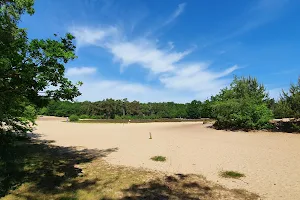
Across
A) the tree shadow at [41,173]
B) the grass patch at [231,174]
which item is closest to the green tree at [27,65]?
the tree shadow at [41,173]

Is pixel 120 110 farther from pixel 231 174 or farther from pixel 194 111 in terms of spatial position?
pixel 231 174

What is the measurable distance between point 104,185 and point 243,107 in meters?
21.1

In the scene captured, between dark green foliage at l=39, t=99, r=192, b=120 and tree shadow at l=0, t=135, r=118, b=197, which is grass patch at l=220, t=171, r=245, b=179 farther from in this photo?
dark green foliage at l=39, t=99, r=192, b=120

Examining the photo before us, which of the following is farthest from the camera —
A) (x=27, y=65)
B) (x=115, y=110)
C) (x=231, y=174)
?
(x=115, y=110)

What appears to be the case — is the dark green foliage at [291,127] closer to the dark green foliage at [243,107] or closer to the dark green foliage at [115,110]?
the dark green foliage at [243,107]

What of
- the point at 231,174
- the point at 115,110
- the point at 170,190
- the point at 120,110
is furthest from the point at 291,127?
the point at 120,110

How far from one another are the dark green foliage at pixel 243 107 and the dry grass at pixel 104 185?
18.4 meters

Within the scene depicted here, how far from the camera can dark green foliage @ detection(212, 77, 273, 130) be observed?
77.6ft

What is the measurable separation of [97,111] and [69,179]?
276 feet

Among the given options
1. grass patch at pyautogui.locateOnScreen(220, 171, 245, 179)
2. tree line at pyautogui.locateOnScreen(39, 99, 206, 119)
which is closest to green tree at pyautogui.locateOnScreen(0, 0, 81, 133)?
grass patch at pyautogui.locateOnScreen(220, 171, 245, 179)

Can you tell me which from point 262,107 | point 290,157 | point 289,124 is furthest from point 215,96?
point 290,157

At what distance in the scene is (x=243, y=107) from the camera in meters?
24.4

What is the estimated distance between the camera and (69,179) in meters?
7.31

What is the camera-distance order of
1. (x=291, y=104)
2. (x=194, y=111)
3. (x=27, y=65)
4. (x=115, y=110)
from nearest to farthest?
(x=27, y=65), (x=291, y=104), (x=194, y=111), (x=115, y=110)
